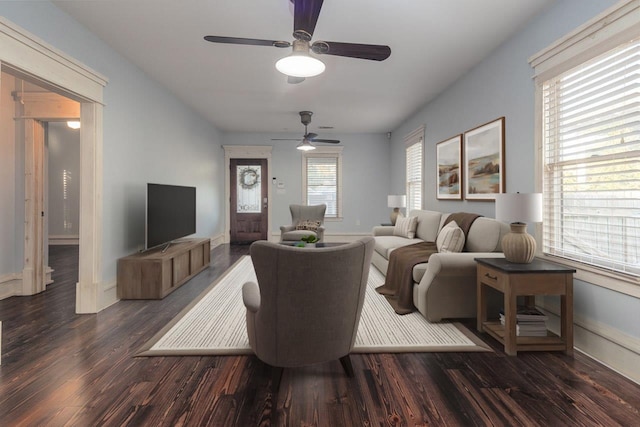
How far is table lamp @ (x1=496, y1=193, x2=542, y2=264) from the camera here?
229 centimetres

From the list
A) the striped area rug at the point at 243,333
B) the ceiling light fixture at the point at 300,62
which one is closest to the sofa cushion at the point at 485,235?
the striped area rug at the point at 243,333

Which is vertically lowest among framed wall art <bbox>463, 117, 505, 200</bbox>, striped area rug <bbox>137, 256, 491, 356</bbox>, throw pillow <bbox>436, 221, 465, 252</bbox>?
striped area rug <bbox>137, 256, 491, 356</bbox>

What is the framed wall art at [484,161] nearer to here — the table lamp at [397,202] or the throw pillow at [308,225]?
the table lamp at [397,202]

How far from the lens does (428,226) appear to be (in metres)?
4.57

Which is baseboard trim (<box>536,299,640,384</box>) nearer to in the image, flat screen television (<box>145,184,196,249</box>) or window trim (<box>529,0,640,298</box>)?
window trim (<box>529,0,640,298</box>)

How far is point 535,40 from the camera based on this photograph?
278cm

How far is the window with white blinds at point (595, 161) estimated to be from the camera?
2004 millimetres

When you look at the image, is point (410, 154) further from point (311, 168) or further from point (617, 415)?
point (617, 415)

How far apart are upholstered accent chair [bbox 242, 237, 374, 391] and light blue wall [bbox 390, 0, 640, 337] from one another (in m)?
1.70

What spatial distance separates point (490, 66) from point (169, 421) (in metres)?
4.17

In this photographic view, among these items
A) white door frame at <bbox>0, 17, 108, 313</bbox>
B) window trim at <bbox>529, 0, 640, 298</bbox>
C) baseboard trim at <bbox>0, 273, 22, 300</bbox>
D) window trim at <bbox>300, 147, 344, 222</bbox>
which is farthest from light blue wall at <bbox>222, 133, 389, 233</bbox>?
window trim at <bbox>529, 0, 640, 298</bbox>

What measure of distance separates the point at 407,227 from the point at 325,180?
3.23 meters

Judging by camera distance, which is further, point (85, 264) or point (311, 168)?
point (311, 168)

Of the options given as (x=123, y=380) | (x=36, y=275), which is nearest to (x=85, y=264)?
(x=36, y=275)
